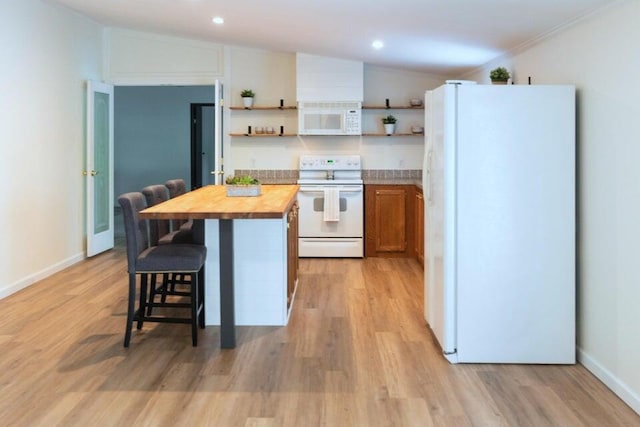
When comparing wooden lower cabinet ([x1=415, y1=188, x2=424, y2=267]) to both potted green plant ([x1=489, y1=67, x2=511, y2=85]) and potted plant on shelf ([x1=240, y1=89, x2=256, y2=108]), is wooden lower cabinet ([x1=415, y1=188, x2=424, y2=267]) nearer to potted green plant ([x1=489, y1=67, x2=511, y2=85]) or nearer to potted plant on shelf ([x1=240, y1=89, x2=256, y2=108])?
potted green plant ([x1=489, y1=67, x2=511, y2=85])

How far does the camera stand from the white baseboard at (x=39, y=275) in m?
4.41

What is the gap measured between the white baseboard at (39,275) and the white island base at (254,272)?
197 cm

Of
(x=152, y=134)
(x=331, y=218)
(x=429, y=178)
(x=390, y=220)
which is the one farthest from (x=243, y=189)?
(x=152, y=134)

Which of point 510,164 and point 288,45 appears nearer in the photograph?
point 510,164

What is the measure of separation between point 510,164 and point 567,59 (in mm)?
775

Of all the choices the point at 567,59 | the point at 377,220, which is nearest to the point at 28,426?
the point at 567,59

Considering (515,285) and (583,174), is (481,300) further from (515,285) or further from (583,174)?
(583,174)

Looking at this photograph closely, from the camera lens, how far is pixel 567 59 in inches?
123

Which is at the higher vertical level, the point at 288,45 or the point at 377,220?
the point at 288,45

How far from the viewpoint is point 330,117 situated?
20.7 ft

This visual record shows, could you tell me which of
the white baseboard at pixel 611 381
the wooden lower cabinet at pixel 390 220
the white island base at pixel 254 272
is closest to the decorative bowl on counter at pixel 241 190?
the white island base at pixel 254 272

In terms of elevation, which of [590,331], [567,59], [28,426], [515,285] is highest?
[567,59]

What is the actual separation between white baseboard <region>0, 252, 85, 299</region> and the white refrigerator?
11.9 ft

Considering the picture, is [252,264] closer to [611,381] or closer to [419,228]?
[611,381]
